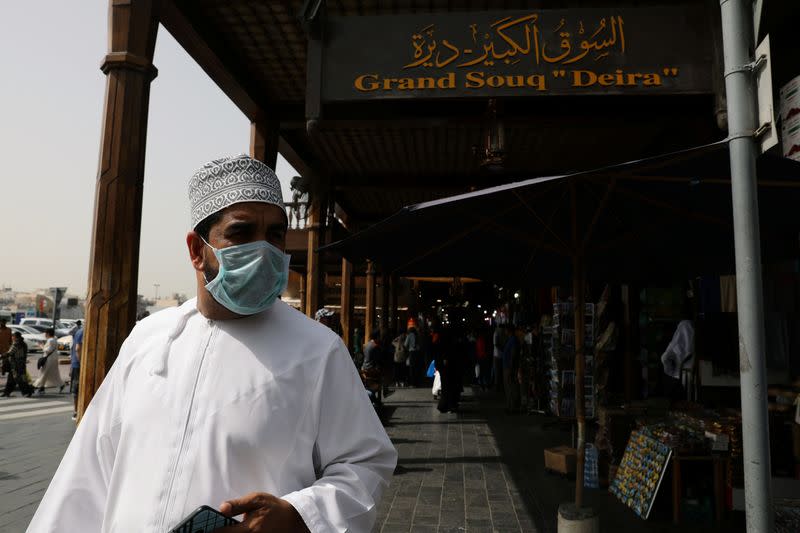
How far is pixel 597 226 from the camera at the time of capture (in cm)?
517

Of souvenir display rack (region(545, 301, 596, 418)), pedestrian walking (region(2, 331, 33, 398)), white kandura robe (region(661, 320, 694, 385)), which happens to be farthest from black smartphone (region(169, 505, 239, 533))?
pedestrian walking (region(2, 331, 33, 398))

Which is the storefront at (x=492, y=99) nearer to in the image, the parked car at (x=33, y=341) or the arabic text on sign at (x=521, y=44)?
the arabic text on sign at (x=521, y=44)

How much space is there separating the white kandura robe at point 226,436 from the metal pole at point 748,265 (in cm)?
156

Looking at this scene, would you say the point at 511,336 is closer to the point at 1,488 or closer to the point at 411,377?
the point at 411,377

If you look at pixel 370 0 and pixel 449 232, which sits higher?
pixel 370 0

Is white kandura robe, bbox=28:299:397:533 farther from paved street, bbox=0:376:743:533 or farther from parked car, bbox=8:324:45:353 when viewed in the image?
parked car, bbox=8:324:45:353

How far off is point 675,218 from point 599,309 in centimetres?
266

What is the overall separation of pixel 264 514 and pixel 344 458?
25 centimetres

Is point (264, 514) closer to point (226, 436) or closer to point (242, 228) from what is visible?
point (226, 436)

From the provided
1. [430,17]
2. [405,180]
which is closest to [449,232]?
[430,17]

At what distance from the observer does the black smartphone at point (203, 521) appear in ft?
3.93

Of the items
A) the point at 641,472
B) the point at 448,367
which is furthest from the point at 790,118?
the point at 448,367

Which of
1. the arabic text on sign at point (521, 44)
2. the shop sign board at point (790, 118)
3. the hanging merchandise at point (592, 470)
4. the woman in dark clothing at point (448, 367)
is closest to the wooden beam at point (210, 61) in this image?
the arabic text on sign at point (521, 44)

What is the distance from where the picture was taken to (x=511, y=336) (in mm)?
12180
